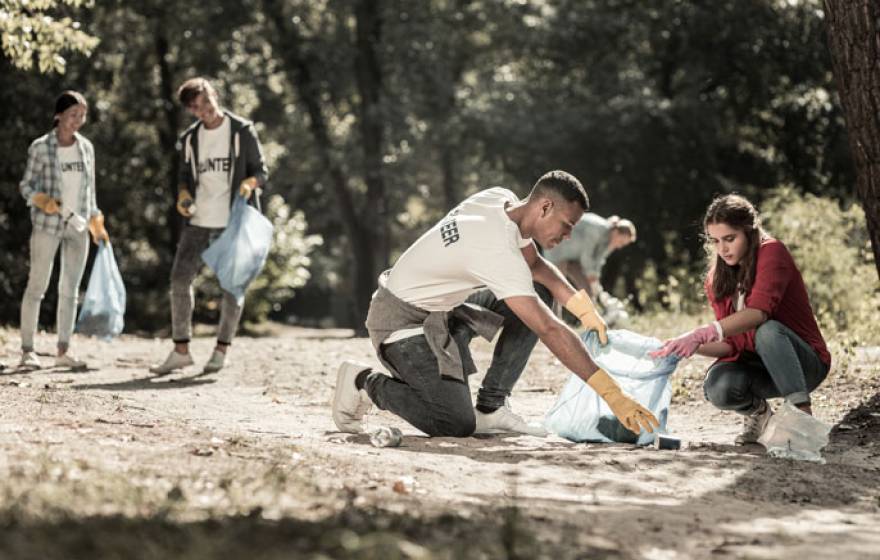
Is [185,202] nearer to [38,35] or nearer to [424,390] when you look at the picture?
[38,35]

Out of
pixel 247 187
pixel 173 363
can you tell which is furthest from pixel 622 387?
pixel 173 363

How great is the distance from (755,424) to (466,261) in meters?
1.79

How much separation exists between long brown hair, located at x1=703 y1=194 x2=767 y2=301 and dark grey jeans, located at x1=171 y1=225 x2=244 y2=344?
13.2 feet

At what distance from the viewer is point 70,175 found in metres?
8.62

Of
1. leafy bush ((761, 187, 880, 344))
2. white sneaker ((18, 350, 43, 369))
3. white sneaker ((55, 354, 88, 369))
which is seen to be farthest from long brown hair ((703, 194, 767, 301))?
white sneaker ((18, 350, 43, 369))

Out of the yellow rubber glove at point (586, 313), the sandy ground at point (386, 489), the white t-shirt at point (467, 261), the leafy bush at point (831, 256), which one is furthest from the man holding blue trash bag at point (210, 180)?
the leafy bush at point (831, 256)

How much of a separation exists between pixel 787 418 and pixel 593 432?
1.02 metres

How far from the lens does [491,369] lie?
6488mm

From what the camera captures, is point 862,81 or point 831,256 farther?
point 831,256

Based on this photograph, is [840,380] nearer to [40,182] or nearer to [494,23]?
[40,182]

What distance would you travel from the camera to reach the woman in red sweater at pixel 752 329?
5.87 m

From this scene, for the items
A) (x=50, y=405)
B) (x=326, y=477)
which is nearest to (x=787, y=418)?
(x=326, y=477)

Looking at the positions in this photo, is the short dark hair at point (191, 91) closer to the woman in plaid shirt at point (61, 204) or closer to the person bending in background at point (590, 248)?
the woman in plaid shirt at point (61, 204)

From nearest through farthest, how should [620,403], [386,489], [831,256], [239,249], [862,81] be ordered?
[386,489] → [620,403] → [862,81] → [239,249] → [831,256]
